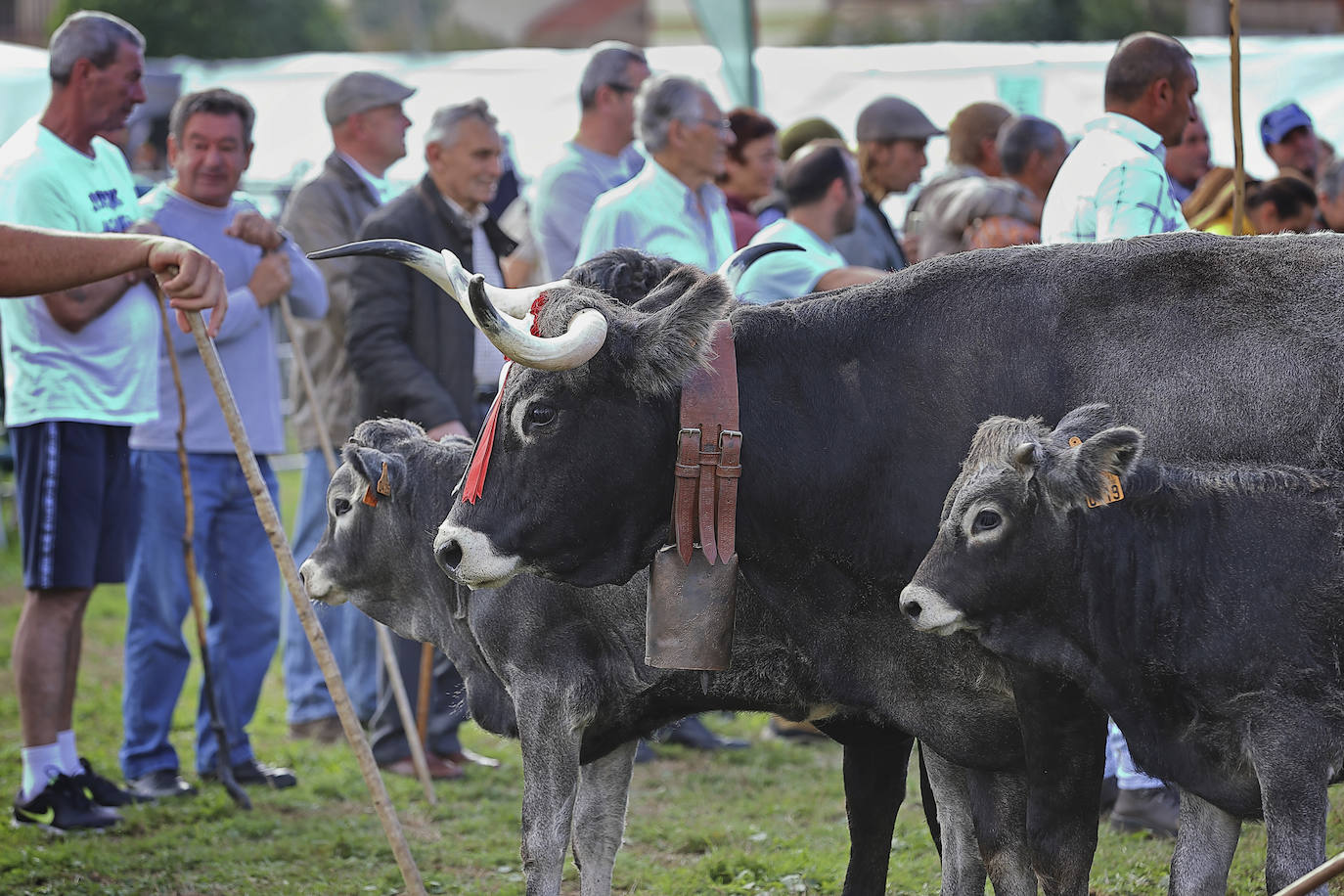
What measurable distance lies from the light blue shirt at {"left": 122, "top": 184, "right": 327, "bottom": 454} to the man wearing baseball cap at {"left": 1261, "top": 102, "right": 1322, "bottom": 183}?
6762 millimetres

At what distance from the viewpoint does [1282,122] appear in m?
10.8

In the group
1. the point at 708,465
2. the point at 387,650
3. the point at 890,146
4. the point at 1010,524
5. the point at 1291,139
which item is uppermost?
the point at 1291,139

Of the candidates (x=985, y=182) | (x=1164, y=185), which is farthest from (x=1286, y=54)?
(x=1164, y=185)

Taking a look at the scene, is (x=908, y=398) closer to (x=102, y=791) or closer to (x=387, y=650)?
(x=387, y=650)

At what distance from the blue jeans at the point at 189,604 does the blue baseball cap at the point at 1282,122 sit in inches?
281

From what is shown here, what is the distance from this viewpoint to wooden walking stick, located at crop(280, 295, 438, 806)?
7.14 metres

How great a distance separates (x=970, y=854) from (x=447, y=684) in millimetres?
4147

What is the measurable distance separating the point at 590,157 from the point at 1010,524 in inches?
209

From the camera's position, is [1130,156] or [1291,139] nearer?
[1130,156]

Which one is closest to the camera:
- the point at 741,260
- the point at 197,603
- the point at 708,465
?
the point at 708,465

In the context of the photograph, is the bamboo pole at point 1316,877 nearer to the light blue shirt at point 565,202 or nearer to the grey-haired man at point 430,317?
→ the grey-haired man at point 430,317

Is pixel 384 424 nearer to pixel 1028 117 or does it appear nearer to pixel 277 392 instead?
pixel 277 392

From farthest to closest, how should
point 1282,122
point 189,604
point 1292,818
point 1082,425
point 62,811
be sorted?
point 1282,122 → point 189,604 → point 62,811 → point 1082,425 → point 1292,818

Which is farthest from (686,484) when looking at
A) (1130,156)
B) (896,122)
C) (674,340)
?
(896,122)
